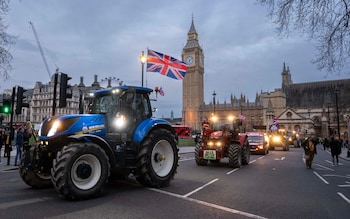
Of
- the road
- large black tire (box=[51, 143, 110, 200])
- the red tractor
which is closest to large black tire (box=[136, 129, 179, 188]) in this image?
the road

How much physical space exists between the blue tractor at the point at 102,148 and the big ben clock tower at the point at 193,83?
123809mm

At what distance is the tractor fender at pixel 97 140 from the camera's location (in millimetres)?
6523

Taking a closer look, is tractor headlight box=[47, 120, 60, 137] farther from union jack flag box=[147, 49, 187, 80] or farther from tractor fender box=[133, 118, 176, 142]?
union jack flag box=[147, 49, 187, 80]

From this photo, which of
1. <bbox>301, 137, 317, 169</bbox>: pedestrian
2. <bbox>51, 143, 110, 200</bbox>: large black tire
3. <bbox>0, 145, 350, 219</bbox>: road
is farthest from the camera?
<bbox>301, 137, 317, 169</bbox>: pedestrian

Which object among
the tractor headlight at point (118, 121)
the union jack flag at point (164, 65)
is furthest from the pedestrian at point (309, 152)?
the tractor headlight at point (118, 121)

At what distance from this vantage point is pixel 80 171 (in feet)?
20.6

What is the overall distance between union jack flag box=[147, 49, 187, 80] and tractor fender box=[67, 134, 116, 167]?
10.7 m

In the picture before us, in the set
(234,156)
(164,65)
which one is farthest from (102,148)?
(164,65)

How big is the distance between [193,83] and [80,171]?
419 ft

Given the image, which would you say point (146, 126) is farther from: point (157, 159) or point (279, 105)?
point (279, 105)

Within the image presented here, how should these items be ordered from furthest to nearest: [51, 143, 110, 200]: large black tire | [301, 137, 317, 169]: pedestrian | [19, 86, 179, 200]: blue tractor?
[301, 137, 317, 169]: pedestrian < [19, 86, 179, 200]: blue tractor < [51, 143, 110, 200]: large black tire

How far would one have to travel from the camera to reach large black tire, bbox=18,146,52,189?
6.72 m

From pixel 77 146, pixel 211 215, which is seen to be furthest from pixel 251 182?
pixel 77 146

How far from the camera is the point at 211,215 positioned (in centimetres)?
542
